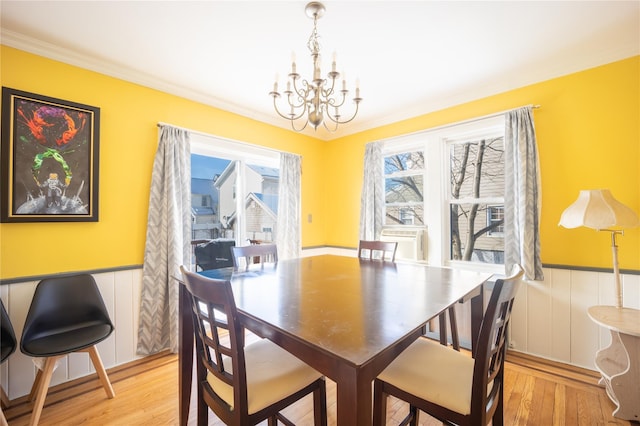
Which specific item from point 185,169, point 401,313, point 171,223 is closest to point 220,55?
point 185,169

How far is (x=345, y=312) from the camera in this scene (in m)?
1.08

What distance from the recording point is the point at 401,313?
3.49 ft

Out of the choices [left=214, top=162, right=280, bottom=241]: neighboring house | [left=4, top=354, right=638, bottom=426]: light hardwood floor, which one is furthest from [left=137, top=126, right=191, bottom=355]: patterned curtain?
[left=214, top=162, right=280, bottom=241]: neighboring house

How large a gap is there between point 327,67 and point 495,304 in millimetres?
2162

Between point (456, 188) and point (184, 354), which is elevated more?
point (456, 188)

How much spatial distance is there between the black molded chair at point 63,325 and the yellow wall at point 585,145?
3.60 m

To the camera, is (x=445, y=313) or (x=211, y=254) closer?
(x=445, y=313)

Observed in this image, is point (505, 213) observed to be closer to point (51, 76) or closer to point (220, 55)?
point (220, 55)

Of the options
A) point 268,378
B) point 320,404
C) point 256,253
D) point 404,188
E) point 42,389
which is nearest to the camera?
point 268,378

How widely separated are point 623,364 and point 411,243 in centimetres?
178

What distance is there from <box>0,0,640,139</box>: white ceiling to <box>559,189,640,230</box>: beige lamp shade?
114 centimetres

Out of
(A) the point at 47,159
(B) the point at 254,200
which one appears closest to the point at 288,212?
(B) the point at 254,200

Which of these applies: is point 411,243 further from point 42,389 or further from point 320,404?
point 42,389

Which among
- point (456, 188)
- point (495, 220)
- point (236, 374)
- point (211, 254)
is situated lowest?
point (236, 374)
